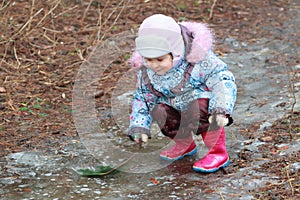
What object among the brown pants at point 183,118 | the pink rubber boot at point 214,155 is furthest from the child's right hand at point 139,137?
the pink rubber boot at point 214,155

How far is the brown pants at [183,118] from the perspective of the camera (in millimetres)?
3451

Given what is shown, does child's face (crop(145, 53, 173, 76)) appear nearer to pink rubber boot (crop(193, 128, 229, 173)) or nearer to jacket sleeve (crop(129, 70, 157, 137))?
jacket sleeve (crop(129, 70, 157, 137))

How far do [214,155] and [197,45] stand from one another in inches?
27.4

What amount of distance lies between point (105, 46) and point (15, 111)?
1748 mm

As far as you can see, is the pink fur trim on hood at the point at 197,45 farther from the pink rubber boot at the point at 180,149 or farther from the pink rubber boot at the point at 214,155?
the pink rubber boot at the point at 180,149

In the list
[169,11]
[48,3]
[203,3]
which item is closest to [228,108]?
[48,3]

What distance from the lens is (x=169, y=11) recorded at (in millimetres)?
7062

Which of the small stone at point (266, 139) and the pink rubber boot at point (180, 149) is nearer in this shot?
the pink rubber boot at point (180, 149)

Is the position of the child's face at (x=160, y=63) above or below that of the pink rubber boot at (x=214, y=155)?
above

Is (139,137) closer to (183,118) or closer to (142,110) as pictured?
(142,110)

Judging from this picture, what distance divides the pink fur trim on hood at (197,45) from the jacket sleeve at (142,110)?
0.41 ft

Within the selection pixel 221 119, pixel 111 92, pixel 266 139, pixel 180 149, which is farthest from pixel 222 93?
pixel 111 92

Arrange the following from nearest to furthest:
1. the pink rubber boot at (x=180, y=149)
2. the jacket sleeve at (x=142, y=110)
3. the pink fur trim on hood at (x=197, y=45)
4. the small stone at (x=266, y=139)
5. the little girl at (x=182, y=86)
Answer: the little girl at (x=182, y=86), the pink fur trim on hood at (x=197, y=45), the jacket sleeve at (x=142, y=110), the pink rubber boot at (x=180, y=149), the small stone at (x=266, y=139)

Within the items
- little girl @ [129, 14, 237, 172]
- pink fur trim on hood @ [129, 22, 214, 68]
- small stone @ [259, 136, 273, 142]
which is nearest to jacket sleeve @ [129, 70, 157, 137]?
little girl @ [129, 14, 237, 172]
